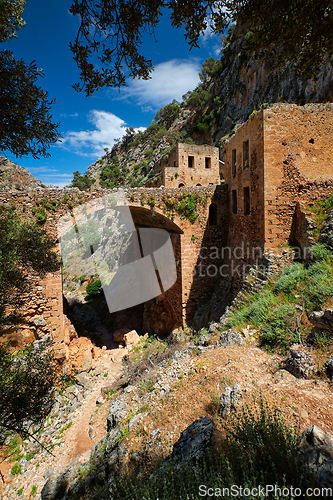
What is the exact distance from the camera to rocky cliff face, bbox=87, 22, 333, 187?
19.6 meters

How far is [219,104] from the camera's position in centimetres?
3625

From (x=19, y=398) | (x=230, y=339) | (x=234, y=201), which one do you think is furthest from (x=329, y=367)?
(x=234, y=201)

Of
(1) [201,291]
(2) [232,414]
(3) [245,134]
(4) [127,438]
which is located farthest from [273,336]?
(3) [245,134]

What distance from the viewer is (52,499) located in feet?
18.4

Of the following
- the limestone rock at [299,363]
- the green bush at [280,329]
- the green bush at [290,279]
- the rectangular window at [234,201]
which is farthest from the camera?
the rectangular window at [234,201]

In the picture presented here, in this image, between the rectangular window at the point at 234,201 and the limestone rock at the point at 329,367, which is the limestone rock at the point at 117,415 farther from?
the rectangular window at the point at 234,201

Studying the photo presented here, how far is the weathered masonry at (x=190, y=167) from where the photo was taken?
2069cm

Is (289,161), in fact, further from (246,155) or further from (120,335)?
(120,335)

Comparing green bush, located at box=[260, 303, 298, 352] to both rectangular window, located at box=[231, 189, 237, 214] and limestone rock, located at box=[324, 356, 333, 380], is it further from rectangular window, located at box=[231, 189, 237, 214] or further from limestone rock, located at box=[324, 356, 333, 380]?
rectangular window, located at box=[231, 189, 237, 214]

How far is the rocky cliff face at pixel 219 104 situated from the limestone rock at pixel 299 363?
1340 cm

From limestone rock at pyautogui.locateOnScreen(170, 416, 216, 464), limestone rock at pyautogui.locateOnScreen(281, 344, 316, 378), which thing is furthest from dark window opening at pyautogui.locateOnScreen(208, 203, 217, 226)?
limestone rock at pyautogui.locateOnScreen(170, 416, 216, 464)

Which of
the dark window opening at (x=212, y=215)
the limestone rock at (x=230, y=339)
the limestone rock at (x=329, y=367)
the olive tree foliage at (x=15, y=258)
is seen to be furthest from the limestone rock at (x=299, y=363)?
the dark window opening at (x=212, y=215)

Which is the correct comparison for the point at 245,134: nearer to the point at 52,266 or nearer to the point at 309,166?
the point at 309,166

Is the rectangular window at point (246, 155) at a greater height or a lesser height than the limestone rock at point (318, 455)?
greater
